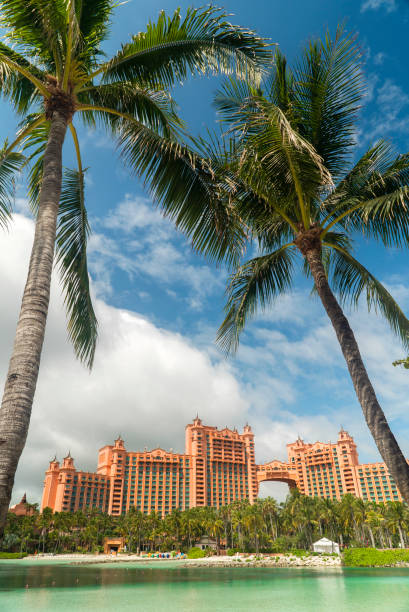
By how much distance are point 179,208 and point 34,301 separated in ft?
9.83

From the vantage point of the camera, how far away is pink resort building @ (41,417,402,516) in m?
129

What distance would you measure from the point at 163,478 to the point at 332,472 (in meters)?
57.0

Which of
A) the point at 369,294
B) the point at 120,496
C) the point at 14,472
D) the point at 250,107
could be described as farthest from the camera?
the point at 120,496

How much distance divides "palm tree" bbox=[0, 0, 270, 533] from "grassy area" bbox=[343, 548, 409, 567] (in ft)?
185

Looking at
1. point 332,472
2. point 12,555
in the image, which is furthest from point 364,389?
point 332,472

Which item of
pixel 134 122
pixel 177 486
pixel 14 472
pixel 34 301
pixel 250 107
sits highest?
pixel 177 486

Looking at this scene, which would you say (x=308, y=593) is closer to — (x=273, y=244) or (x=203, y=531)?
(x=273, y=244)

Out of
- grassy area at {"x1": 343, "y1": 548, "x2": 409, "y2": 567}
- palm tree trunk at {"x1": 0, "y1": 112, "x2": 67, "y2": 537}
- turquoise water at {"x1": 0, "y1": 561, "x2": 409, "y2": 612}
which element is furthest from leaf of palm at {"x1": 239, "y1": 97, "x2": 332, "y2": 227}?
grassy area at {"x1": 343, "y1": 548, "x2": 409, "y2": 567}

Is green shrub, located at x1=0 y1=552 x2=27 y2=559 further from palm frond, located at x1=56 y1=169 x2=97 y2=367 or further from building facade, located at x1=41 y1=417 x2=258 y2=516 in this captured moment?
palm frond, located at x1=56 y1=169 x2=97 y2=367

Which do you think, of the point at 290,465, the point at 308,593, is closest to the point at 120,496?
the point at 290,465

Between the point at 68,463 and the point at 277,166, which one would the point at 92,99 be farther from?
the point at 68,463

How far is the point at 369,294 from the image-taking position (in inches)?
349

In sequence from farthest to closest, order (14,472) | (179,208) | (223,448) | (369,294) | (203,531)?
1. (223,448)
2. (203,531)
3. (369,294)
4. (179,208)
5. (14,472)

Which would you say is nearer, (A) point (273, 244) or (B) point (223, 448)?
(A) point (273, 244)
